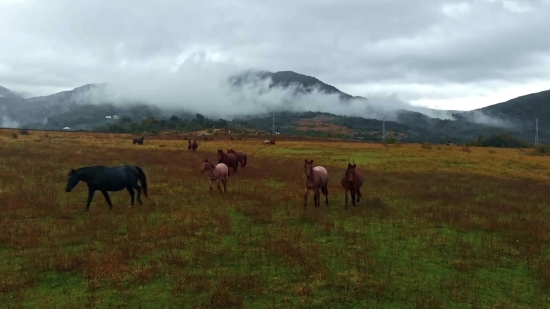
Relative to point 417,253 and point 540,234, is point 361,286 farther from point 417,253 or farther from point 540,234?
point 540,234

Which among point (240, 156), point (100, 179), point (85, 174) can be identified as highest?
point (85, 174)

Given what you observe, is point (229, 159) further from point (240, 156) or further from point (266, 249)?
point (266, 249)

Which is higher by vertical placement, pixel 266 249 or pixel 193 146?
pixel 193 146

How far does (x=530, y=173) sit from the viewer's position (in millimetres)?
33938

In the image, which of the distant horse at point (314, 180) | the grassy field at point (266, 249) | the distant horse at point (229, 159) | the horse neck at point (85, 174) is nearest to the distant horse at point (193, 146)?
the distant horse at point (229, 159)

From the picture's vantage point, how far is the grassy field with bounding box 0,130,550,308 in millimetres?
8453

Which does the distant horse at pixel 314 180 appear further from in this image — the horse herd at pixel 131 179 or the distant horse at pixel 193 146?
the distant horse at pixel 193 146

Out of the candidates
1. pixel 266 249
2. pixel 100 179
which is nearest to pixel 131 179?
pixel 100 179

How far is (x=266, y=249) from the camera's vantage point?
11188 mm

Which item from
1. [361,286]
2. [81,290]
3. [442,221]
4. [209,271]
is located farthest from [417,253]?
[81,290]

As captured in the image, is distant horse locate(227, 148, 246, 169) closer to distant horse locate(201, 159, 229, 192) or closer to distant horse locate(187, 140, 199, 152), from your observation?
distant horse locate(201, 159, 229, 192)

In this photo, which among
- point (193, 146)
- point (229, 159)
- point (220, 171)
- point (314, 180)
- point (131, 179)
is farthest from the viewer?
point (193, 146)

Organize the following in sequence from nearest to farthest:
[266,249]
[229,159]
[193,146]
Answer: [266,249]
[229,159]
[193,146]

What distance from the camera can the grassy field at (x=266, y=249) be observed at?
8453 millimetres
